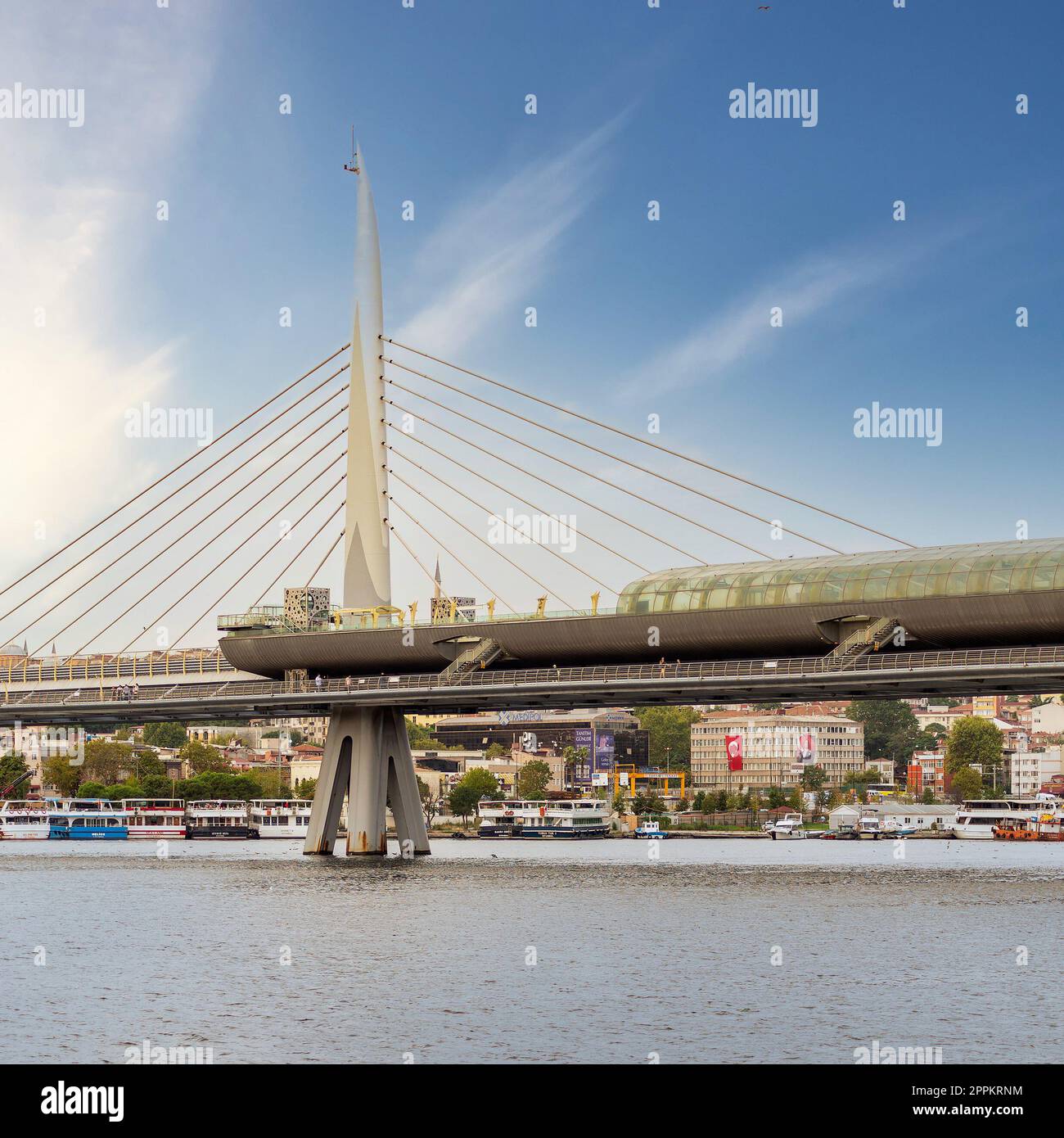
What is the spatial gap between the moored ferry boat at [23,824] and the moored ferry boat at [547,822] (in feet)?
150

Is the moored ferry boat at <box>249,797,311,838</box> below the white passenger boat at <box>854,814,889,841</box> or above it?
above

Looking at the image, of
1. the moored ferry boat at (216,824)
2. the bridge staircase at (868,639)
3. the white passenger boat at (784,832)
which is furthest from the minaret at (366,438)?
the white passenger boat at (784,832)

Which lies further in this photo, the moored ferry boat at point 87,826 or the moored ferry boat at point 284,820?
the moored ferry boat at point 284,820

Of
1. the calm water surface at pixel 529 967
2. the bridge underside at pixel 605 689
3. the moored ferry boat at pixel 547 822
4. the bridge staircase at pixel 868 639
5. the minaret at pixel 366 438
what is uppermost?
the minaret at pixel 366 438

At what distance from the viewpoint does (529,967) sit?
1751 inches

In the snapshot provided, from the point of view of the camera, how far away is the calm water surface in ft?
111

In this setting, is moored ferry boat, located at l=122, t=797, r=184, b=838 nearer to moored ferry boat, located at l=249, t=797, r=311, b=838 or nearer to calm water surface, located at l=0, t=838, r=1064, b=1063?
moored ferry boat, located at l=249, t=797, r=311, b=838

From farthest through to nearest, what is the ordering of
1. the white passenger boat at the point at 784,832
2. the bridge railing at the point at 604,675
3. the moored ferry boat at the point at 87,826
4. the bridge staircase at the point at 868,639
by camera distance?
the white passenger boat at the point at 784,832
the moored ferry boat at the point at 87,826
the bridge staircase at the point at 868,639
the bridge railing at the point at 604,675

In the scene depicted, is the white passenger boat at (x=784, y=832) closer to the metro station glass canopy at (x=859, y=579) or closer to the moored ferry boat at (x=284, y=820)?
the moored ferry boat at (x=284, y=820)

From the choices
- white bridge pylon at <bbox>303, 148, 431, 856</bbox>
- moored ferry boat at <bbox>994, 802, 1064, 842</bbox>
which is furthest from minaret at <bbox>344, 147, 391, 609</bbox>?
moored ferry boat at <bbox>994, 802, 1064, 842</bbox>

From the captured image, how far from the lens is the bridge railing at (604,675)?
71.4 meters

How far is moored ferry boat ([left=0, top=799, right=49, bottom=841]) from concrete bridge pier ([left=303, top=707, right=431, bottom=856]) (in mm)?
79626
